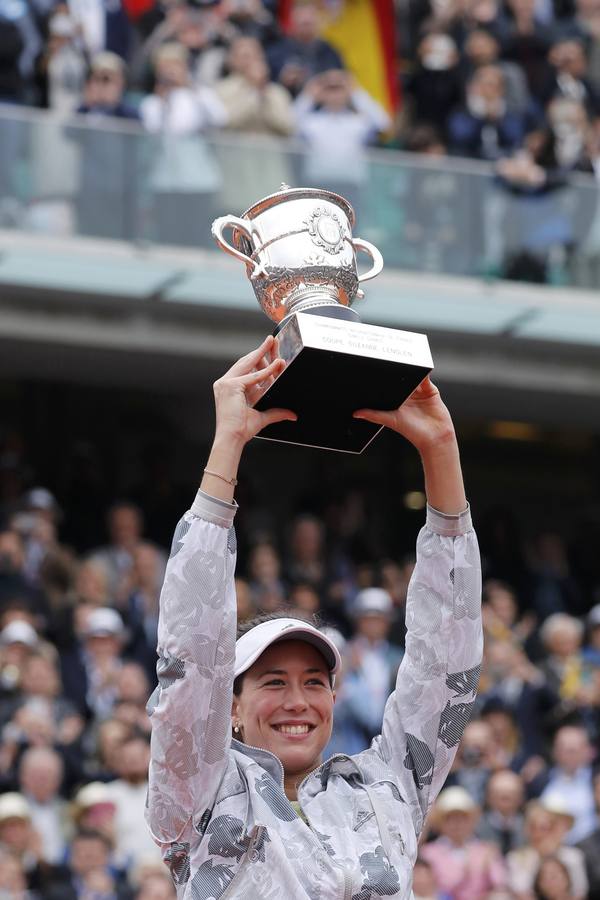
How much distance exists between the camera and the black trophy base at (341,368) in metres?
3.41

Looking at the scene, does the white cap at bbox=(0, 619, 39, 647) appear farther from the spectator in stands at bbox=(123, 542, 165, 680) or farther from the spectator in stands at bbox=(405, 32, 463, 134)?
the spectator in stands at bbox=(405, 32, 463, 134)

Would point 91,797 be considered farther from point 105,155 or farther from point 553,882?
point 105,155

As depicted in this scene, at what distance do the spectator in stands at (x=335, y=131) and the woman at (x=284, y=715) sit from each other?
8080mm

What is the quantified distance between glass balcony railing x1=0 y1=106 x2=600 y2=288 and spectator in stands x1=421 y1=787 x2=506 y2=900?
413 cm

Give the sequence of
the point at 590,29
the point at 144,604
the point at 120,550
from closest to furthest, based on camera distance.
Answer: the point at 144,604 < the point at 120,550 < the point at 590,29

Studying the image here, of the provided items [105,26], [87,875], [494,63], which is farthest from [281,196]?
[494,63]

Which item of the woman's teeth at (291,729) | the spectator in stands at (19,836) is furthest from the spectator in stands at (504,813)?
the woman's teeth at (291,729)

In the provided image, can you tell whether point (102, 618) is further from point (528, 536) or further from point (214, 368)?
point (528, 536)

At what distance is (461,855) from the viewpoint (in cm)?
830

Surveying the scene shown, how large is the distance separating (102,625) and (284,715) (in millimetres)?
5890

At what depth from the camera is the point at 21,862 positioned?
765 cm

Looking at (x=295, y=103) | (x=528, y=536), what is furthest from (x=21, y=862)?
(x=528, y=536)

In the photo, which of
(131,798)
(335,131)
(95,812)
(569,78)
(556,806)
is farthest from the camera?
(569,78)

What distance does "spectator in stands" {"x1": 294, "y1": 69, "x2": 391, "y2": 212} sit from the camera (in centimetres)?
1168
